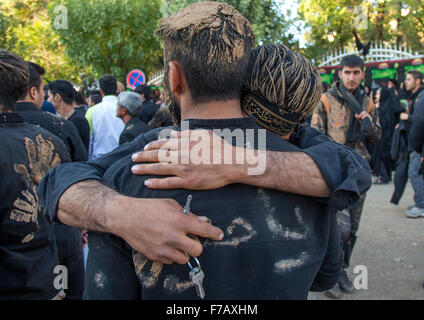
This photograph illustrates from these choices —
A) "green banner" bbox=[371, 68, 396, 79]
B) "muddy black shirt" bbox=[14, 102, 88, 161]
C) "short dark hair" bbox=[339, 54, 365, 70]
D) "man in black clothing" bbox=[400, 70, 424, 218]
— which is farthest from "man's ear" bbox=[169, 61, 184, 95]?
"green banner" bbox=[371, 68, 396, 79]

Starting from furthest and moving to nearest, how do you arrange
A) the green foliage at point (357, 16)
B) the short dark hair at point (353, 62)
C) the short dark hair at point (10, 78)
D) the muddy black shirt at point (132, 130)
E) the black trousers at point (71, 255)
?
the green foliage at point (357, 16), the muddy black shirt at point (132, 130), the short dark hair at point (353, 62), the black trousers at point (71, 255), the short dark hair at point (10, 78)

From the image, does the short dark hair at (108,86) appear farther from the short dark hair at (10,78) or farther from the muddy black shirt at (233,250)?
the muddy black shirt at (233,250)

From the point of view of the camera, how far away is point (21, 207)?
2.08 m

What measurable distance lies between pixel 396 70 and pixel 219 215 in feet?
36.7

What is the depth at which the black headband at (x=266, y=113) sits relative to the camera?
1308 mm

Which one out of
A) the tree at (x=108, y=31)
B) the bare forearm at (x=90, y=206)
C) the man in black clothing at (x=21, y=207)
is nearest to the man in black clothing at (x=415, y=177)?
the man in black clothing at (x=21, y=207)

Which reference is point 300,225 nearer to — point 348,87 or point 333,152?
point 333,152

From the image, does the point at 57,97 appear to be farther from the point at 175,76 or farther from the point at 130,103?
the point at 175,76

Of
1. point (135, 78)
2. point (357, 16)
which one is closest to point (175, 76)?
point (135, 78)

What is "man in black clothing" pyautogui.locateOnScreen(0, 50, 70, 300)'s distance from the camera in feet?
6.61

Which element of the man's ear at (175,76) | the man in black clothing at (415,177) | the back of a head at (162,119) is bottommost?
the man in black clothing at (415,177)

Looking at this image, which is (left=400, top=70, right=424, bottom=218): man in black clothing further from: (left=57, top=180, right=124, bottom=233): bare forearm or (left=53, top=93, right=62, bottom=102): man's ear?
(left=57, top=180, right=124, bottom=233): bare forearm

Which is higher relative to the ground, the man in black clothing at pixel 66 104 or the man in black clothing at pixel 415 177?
the man in black clothing at pixel 66 104

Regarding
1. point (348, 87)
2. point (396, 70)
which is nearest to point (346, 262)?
point (348, 87)
